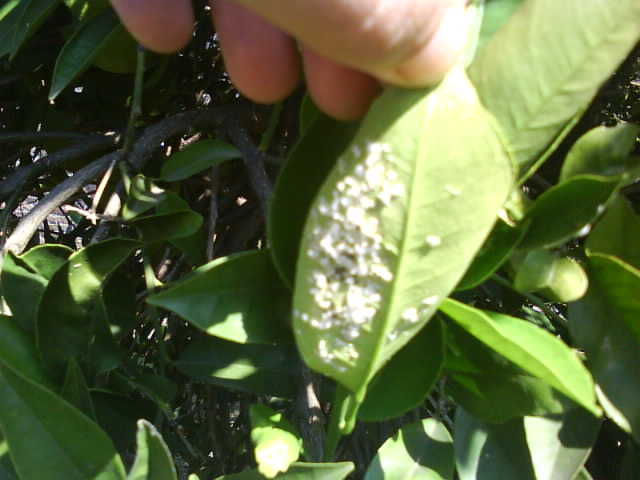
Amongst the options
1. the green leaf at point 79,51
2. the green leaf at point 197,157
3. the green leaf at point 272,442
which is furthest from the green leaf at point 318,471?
the green leaf at point 79,51

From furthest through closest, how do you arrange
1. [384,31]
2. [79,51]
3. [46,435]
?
[79,51] → [46,435] → [384,31]

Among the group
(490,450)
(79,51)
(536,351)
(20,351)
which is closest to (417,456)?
(490,450)

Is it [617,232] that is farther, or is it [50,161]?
[50,161]

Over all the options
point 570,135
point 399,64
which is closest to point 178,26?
point 399,64

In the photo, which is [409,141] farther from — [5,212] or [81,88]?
[81,88]

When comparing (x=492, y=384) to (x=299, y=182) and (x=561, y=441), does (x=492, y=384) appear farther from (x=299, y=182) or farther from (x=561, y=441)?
(x=299, y=182)

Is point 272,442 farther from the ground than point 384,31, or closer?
closer
